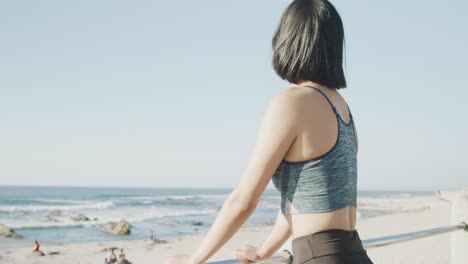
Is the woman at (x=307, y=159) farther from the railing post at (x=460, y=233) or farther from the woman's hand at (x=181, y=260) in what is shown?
the railing post at (x=460, y=233)

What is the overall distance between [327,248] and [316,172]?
0.19 meters

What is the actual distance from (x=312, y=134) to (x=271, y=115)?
11 centimetres

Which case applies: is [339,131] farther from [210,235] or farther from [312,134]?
[210,235]

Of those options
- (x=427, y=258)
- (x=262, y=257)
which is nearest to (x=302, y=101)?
(x=262, y=257)

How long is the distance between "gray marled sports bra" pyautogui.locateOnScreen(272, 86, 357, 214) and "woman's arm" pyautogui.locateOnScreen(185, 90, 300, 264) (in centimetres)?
6

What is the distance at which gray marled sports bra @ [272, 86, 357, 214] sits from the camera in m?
1.16

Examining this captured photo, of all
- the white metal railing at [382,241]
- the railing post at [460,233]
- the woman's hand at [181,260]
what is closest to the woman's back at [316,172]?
the white metal railing at [382,241]

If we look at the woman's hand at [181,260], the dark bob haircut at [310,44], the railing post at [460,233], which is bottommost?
the railing post at [460,233]

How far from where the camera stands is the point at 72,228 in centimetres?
2708

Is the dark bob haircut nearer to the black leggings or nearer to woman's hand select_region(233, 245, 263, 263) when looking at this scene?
the black leggings

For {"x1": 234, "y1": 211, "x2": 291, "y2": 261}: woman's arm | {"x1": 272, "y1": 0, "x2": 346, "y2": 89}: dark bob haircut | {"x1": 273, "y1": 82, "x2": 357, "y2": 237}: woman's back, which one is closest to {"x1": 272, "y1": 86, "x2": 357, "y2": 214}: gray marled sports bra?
{"x1": 273, "y1": 82, "x2": 357, "y2": 237}: woman's back

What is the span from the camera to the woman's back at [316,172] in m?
1.16

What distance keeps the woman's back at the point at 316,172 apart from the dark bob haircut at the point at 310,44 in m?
0.10

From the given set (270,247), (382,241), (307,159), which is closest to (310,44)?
(307,159)
